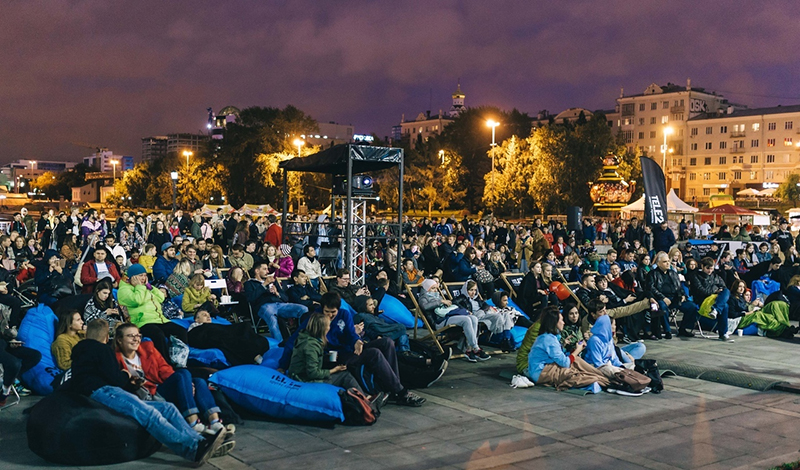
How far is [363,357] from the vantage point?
26.5 feet

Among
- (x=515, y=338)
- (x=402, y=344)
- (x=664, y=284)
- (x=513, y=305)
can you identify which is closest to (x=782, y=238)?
(x=664, y=284)

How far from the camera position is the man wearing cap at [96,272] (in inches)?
488

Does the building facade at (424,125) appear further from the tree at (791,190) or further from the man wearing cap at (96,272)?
the man wearing cap at (96,272)

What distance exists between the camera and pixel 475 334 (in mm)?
11312

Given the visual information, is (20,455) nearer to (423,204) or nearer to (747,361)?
(747,361)

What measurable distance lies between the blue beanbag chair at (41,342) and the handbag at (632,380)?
20.3ft

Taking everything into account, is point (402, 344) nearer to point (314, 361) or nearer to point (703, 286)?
point (314, 361)

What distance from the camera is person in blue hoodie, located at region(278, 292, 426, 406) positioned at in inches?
318

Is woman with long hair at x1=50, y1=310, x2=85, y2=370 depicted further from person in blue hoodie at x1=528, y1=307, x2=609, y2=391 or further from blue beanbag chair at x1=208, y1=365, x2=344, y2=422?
person in blue hoodie at x1=528, y1=307, x2=609, y2=391

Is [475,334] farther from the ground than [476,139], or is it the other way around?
[476,139]

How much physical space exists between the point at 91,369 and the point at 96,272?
667cm

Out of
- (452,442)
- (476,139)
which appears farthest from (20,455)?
(476,139)

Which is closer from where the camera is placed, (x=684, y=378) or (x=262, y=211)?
(x=684, y=378)

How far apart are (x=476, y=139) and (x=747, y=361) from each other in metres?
70.1
